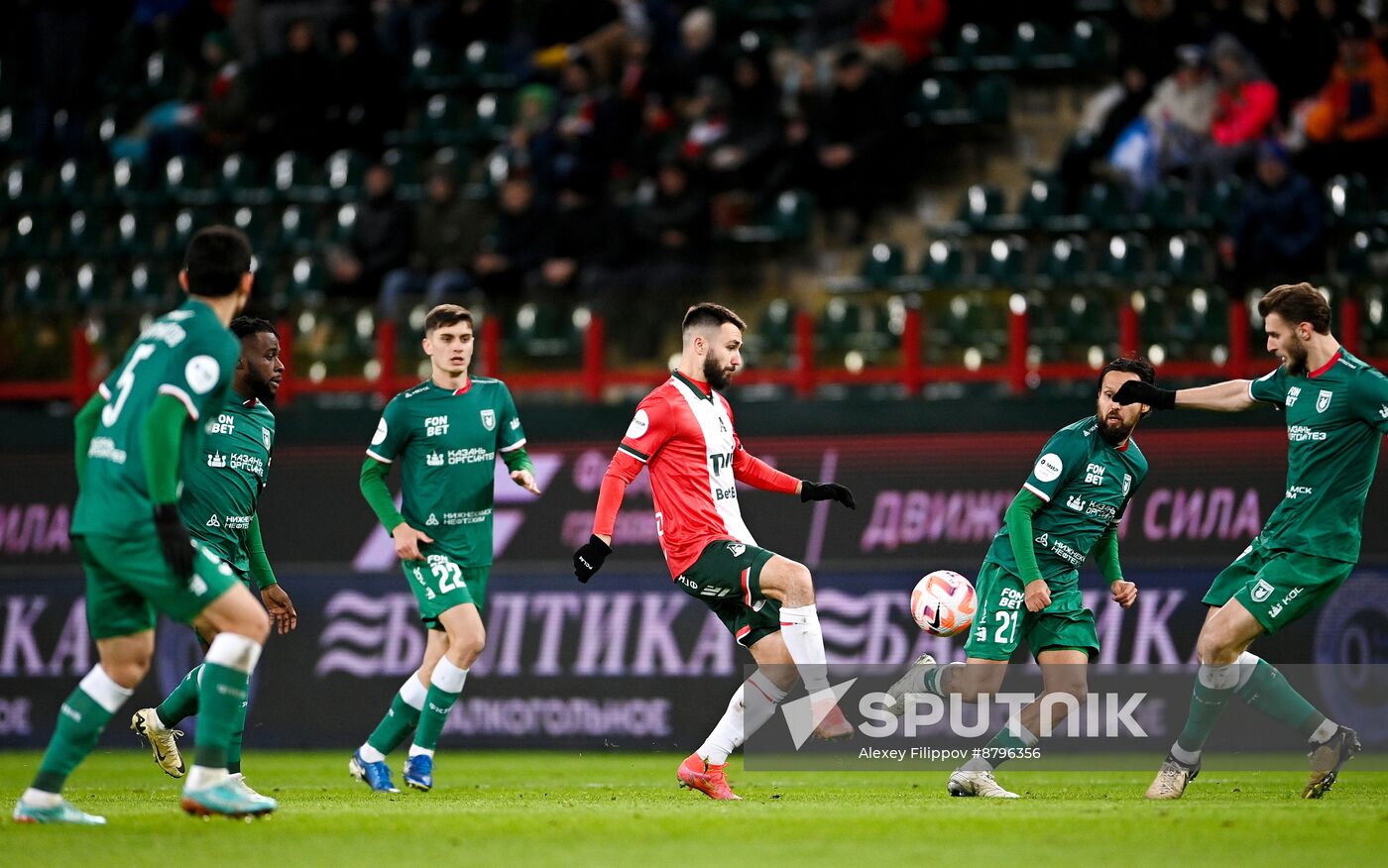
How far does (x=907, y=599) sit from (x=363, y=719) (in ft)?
14.1

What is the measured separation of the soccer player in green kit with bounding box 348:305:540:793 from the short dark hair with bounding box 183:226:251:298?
2429mm

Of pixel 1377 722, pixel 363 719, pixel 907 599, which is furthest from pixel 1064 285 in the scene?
pixel 363 719

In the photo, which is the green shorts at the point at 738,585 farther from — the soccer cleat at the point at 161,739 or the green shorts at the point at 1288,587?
the soccer cleat at the point at 161,739

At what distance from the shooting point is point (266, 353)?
30.8 ft

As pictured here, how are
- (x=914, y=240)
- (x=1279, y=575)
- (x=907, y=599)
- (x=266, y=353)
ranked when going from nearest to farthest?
(x=1279, y=575)
(x=266, y=353)
(x=907, y=599)
(x=914, y=240)

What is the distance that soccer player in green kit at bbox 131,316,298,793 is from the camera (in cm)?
934

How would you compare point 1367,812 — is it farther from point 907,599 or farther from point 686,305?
point 686,305

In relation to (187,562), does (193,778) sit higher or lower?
lower

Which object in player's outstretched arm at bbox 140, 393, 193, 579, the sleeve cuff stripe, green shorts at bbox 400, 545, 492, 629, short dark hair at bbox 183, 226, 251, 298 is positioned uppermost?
short dark hair at bbox 183, 226, 251, 298

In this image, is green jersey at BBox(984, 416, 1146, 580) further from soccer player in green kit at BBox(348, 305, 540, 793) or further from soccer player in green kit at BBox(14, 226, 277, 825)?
soccer player in green kit at BBox(14, 226, 277, 825)

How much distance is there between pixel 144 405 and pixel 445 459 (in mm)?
2763

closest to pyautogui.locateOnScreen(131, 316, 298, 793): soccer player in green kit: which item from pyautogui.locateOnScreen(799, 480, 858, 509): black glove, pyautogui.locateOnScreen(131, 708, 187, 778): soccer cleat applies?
pyautogui.locateOnScreen(131, 708, 187, 778): soccer cleat

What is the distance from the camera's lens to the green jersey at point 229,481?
30.7 ft

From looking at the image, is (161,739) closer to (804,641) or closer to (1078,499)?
(804,641)
